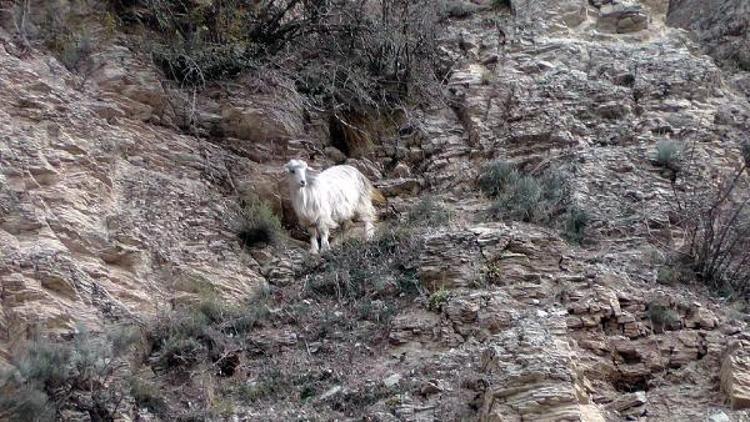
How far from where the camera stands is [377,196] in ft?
43.3

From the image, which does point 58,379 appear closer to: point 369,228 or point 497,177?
point 369,228

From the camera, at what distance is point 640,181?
40.4ft

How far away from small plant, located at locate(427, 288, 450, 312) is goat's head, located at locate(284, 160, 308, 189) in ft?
9.28

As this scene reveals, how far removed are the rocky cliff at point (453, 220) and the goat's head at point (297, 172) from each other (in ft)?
1.44

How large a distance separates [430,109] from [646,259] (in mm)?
4497

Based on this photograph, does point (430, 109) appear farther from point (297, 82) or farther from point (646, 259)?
point (646, 259)

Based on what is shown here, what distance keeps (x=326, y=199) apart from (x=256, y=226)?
997 mm

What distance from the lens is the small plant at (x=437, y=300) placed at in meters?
10.0

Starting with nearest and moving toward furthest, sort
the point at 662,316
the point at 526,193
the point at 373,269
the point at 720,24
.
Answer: the point at 662,316 < the point at 373,269 < the point at 526,193 < the point at 720,24

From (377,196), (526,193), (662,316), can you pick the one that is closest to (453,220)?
(526,193)

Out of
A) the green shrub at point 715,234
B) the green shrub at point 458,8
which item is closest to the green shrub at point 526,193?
the green shrub at point 715,234

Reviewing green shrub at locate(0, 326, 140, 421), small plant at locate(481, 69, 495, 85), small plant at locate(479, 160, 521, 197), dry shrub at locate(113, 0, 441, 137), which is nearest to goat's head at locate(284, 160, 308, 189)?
dry shrub at locate(113, 0, 441, 137)

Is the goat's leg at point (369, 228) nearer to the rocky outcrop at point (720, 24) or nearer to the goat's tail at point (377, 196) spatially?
the goat's tail at point (377, 196)

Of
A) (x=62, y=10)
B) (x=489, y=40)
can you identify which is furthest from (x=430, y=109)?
(x=62, y=10)
